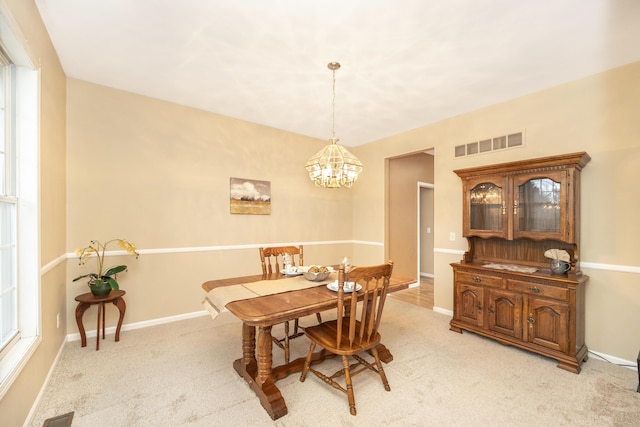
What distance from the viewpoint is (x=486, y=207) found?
3199mm

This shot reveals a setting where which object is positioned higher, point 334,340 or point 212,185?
point 212,185

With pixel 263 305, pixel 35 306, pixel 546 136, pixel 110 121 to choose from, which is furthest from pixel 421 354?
pixel 110 121

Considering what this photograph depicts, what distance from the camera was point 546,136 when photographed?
303 centimetres

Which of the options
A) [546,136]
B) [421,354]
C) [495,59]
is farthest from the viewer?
[546,136]

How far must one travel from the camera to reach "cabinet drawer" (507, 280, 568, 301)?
8.26 feet

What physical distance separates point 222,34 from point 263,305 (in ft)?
6.82

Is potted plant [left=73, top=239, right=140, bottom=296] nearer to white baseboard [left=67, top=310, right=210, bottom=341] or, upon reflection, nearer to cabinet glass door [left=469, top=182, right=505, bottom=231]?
white baseboard [left=67, top=310, right=210, bottom=341]

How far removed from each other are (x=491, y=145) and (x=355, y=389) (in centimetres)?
315

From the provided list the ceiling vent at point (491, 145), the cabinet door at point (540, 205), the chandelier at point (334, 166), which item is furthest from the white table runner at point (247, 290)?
the ceiling vent at point (491, 145)

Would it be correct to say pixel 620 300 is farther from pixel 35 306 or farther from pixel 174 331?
pixel 35 306

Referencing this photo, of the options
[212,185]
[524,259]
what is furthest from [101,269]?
[524,259]

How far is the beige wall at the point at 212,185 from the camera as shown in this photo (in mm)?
2500

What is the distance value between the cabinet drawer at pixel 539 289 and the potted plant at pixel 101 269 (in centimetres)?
395

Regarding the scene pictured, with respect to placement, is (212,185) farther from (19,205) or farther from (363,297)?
(363,297)
